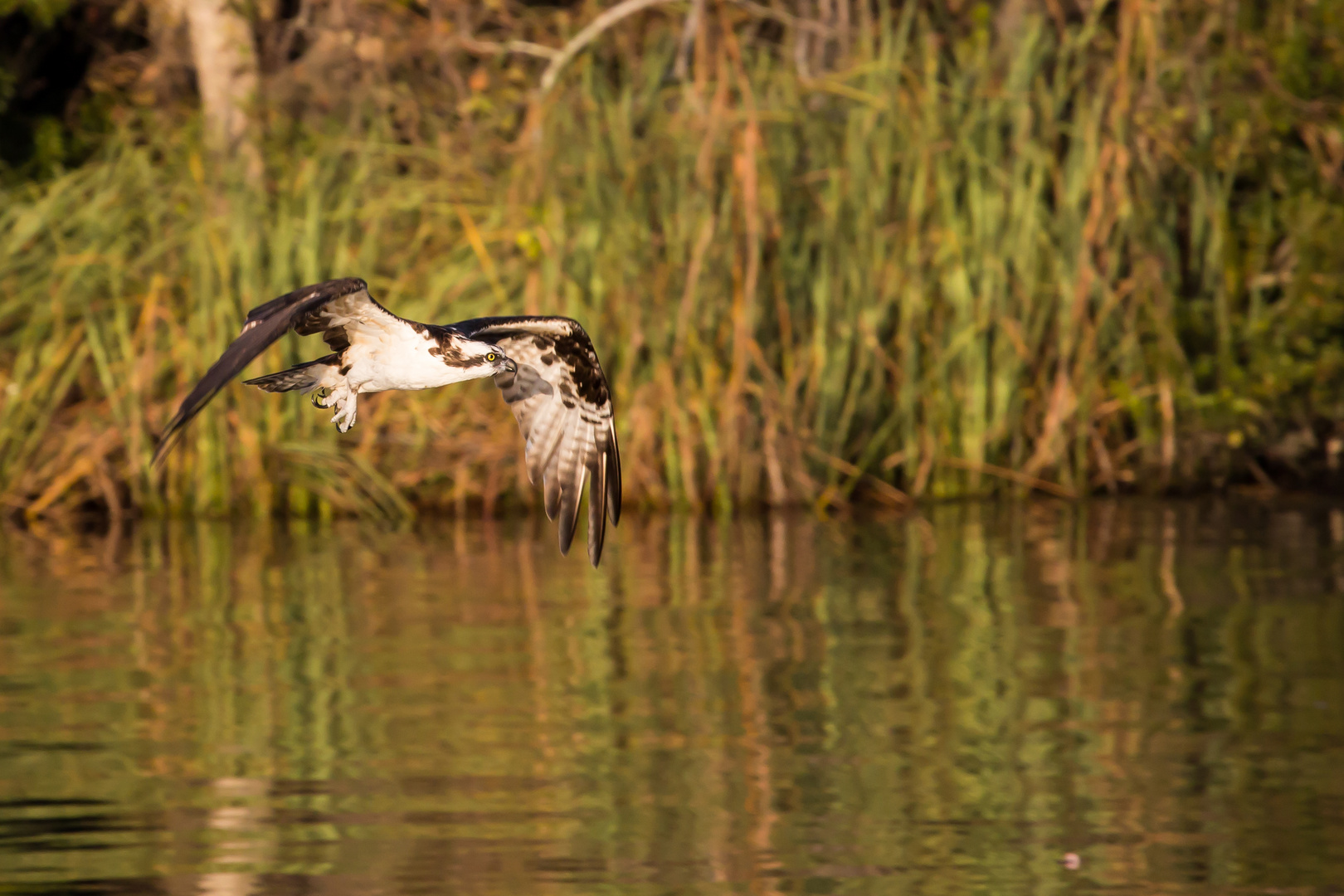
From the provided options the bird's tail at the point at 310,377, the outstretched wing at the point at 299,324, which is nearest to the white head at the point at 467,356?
the outstretched wing at the point at 299,324

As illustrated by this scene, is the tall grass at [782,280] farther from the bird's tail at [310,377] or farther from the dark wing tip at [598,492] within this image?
the bird's tail at [310,377]

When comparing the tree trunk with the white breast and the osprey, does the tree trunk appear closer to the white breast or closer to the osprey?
the osprey

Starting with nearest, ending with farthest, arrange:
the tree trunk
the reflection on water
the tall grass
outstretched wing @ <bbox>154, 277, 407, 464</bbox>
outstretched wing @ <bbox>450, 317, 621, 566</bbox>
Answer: outstretched wing @ <bbox>154, 277, 407, 464</bbox>
outstretched wing @ <bbox>450, 317, 621, 566</bbox>
the reflection on water
the tall grass
the tree trunk

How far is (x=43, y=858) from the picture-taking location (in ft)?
25.7

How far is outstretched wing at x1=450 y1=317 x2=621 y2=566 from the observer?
654 cm

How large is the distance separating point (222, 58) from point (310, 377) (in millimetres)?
9998

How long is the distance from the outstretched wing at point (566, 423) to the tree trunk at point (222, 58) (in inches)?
328

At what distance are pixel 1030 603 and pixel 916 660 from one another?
4.25 ft

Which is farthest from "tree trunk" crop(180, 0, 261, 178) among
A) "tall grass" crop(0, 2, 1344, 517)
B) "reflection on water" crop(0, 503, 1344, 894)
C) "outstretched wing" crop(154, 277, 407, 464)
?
"outstretched wing" crop(154, 277, 407, 464)

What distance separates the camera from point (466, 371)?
5.29 metres

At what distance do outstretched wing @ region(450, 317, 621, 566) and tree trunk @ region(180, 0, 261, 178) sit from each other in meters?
8.34

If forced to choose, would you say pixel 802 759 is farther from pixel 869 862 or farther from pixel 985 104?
pixel 985 104

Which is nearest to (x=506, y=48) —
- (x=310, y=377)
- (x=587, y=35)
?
(x=587, y=35)

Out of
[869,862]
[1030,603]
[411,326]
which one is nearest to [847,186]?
[1030,603]
